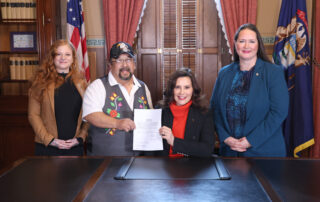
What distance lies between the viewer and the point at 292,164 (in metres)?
1.70

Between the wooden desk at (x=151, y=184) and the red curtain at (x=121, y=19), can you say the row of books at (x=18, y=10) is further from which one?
the wooden desk at (x=151, y=184)

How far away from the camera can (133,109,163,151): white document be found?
1.92 m

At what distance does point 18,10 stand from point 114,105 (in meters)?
2.47

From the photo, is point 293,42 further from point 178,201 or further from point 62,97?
point 178,201

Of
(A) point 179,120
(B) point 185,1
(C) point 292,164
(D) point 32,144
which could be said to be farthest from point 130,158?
(B) point 185,1

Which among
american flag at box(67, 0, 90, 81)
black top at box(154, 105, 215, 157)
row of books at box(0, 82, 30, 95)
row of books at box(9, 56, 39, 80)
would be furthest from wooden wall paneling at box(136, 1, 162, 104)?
black top at box(154, 105, 215, 157)

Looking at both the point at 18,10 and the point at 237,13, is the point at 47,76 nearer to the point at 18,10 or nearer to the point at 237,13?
the point at 18,10

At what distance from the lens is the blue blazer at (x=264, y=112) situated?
2.19 m

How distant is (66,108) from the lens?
8.12 ft

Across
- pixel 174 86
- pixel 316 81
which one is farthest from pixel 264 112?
pixel 316 81

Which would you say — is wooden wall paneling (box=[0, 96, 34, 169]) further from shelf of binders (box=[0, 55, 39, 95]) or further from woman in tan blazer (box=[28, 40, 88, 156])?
woman in tan blazer (box=[28, 40, 88, 156])

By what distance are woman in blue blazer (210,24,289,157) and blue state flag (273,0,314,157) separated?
1631mm

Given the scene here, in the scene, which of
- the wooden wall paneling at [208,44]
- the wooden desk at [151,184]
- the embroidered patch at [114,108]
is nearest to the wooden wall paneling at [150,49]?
the wooden wall paneling at [208,44]

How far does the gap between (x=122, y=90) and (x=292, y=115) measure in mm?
2358
